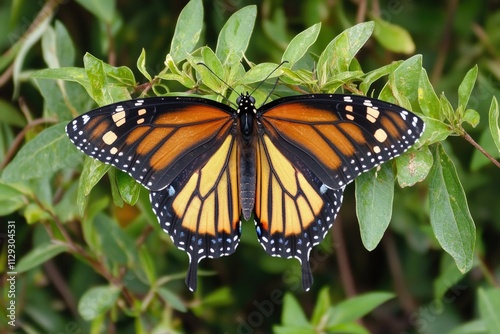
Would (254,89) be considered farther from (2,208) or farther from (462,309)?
(462,309)

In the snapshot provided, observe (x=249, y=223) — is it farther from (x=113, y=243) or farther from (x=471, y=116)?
(x=471, y=116)

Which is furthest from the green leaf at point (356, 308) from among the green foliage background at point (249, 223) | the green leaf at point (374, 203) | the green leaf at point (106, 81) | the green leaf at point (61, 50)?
the green leaf at point (61, 50)

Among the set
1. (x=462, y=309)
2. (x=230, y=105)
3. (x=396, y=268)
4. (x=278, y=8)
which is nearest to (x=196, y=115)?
(x=230, y=105)

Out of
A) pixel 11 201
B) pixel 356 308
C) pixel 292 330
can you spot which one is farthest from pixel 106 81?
pixel 356 308

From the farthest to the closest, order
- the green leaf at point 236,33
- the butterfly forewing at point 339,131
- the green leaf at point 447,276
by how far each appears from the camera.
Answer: the green leaf at point 447,276 < the green leaf at point 236,33 < the butterfly forewing at point 339,131

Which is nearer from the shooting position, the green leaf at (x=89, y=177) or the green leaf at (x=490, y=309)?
the green leaf at (x=89, y=177)

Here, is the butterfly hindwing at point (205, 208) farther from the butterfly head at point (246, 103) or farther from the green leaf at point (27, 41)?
the green leaf at point (27, 41)

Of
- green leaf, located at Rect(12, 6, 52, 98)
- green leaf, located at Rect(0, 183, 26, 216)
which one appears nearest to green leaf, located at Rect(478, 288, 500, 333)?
green leaf, located at Rect(0, 183, 26, 216)
